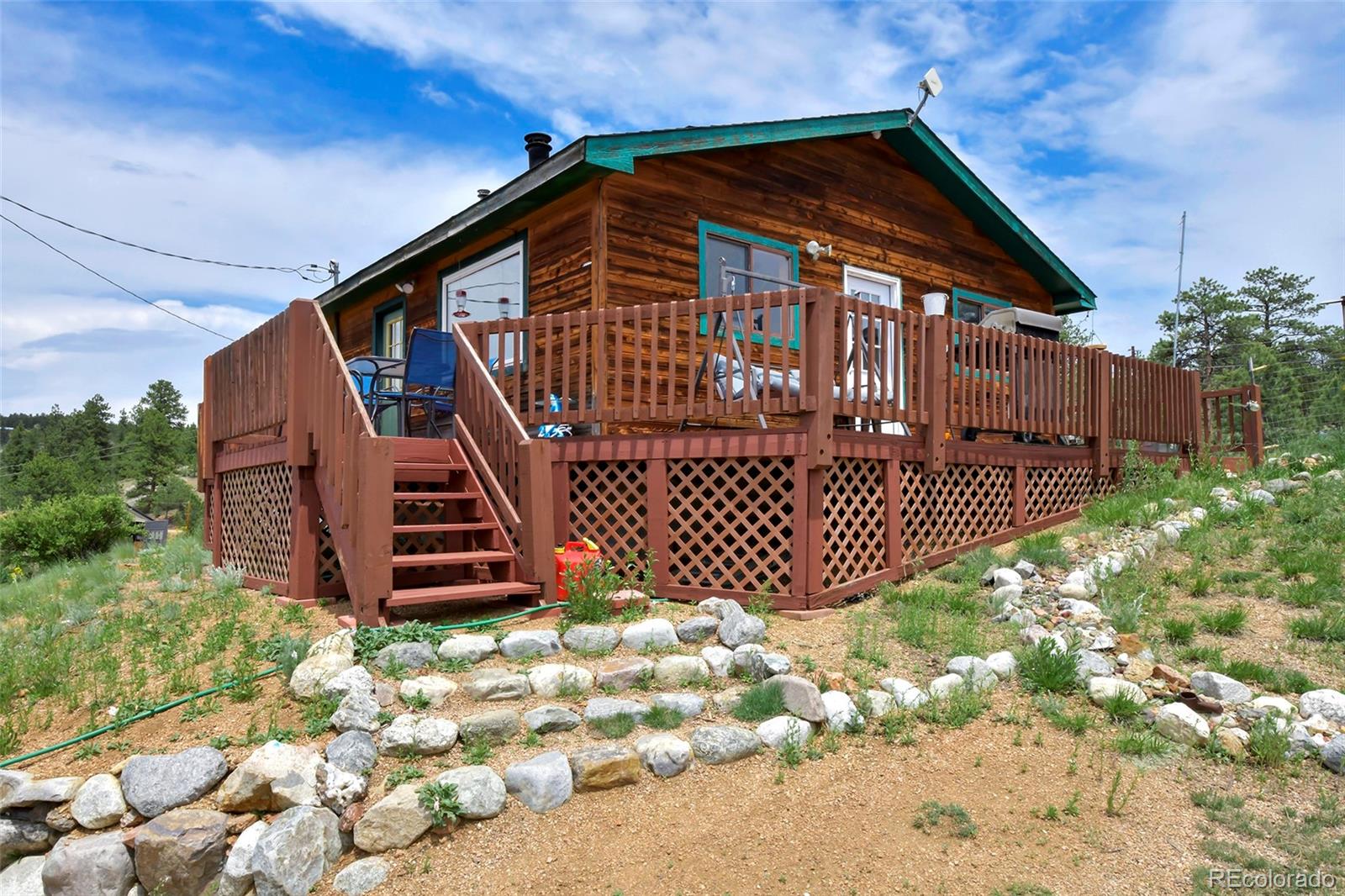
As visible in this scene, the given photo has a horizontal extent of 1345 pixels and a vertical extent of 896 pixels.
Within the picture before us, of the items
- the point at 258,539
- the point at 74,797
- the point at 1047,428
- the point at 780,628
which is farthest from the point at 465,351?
the point at 1047,428

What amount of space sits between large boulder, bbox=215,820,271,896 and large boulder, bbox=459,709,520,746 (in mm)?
868

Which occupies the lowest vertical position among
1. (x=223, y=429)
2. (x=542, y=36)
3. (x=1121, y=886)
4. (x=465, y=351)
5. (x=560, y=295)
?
(x=1121, y=886)

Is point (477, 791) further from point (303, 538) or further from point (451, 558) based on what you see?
point (303, 538)

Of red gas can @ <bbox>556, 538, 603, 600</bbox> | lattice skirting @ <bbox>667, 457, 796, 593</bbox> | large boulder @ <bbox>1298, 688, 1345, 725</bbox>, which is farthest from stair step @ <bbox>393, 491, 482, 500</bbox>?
large boulder @ <bbox>1298, 688, 1345, 725</bbox>

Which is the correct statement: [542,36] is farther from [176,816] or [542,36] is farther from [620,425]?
[176,816]

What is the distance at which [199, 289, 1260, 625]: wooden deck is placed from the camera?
18.1ft

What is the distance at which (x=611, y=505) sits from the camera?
625 cm

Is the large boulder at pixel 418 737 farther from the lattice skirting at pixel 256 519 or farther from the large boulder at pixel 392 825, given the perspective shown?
the lattice skirting at pixel 256 519

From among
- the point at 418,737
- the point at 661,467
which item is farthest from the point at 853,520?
the point at 418,737

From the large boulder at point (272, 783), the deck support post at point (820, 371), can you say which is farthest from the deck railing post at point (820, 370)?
the large boulder at point (272, 783)

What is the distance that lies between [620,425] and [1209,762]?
17.8 feet

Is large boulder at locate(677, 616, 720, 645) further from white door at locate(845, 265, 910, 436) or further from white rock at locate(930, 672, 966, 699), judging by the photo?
white door at locate(845, 265, 910, 436)

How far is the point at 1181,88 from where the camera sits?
10.2 m

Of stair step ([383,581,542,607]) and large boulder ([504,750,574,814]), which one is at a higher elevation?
stair step ([383,581,542,607])
